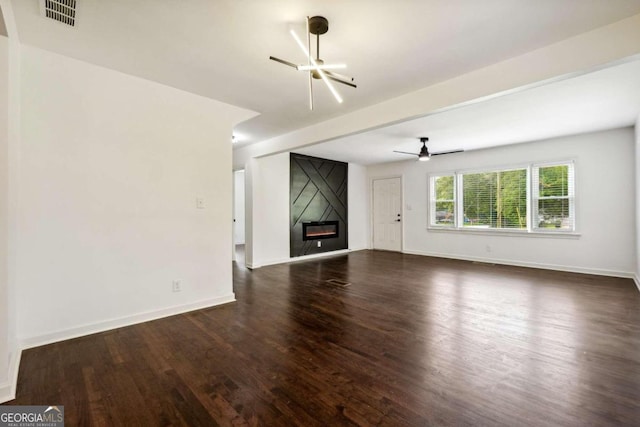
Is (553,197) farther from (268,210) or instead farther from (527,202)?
(268,210)

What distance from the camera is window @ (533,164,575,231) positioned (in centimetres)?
530

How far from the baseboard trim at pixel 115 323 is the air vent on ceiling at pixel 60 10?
258 cm

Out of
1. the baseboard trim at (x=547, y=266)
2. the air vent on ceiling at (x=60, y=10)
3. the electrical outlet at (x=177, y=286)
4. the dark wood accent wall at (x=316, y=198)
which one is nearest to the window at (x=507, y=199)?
the baseboard trim at (x=547, y=266)

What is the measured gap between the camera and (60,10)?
79.6 inches

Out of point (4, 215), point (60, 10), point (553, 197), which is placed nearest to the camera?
point (4, 215)

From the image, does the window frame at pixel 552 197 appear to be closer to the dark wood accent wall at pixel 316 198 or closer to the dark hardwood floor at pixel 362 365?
the dark hardwood floor at pixel 362 365


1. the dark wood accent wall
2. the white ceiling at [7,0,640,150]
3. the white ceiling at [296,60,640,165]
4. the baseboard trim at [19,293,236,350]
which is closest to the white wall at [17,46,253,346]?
the baseboard trim at [19,293,236,350]

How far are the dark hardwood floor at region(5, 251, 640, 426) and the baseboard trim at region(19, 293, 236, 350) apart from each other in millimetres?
109

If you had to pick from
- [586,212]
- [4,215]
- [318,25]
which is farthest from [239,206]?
[586,212]

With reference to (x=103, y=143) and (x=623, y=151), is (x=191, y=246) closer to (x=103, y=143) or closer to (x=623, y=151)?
(x=103, y=143)

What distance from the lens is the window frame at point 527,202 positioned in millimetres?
5266

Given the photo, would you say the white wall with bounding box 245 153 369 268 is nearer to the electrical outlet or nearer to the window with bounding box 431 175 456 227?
the electrical outlet

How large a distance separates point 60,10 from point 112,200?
5.15ft

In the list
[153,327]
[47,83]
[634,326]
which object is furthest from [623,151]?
[47,83]
